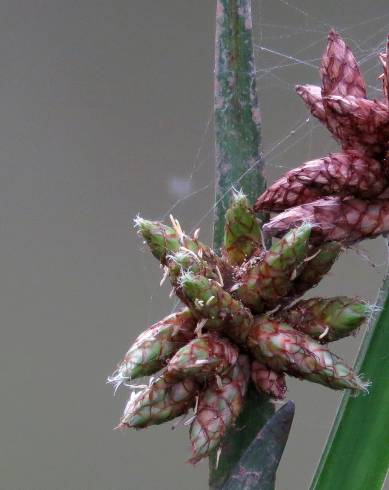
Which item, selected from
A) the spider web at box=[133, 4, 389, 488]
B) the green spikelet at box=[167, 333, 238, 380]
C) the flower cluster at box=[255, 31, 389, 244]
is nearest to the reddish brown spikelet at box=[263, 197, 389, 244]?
the flower cluster at box=[255, 31, 389, 244]

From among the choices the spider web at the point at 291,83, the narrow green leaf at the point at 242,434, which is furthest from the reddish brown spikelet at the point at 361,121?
the spider web at the point at 291,83

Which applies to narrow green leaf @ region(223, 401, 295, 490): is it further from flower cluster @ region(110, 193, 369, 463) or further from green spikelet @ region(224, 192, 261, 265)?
green spikelet @ region(224, 192, 261, 265)

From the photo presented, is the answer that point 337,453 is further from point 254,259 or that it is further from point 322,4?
point 322,4

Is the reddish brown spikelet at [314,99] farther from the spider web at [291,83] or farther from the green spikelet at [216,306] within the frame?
the spider web at [291,83]

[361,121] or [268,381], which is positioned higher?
[361,121]

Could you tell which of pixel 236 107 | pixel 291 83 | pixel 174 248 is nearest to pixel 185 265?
pixel 174 248

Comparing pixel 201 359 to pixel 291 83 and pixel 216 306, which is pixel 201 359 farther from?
pixel 291 83

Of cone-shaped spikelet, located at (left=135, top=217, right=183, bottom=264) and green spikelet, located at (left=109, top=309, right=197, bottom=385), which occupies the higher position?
A: cone-shaped spikelet, located at (left=135, top=217, right=183, bottom=264)
